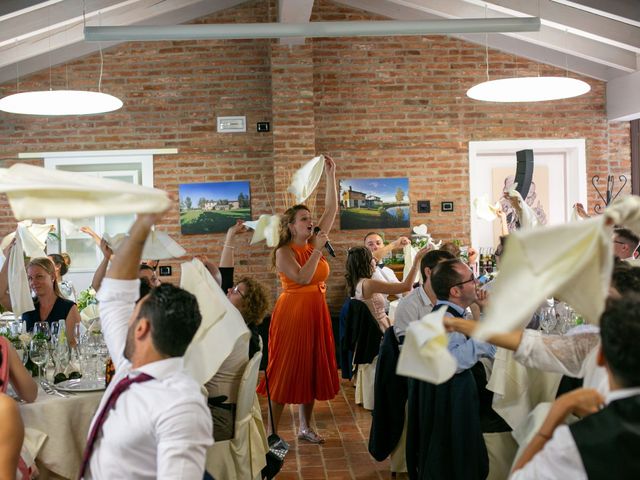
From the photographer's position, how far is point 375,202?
8305 millimetres

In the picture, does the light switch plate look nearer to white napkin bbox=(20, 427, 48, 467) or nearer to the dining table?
the dining table

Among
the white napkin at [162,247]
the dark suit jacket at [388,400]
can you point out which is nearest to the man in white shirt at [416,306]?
the dark suit jacket at [388,400]

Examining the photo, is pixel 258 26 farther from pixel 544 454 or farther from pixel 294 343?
pixel 544 454

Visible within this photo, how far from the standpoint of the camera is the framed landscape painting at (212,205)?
819 centimetres

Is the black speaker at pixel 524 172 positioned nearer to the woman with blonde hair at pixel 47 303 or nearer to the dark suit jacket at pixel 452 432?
Result: the dark suit jacket at pixel 452 432

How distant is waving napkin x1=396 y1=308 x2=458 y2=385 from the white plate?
6.22 ft

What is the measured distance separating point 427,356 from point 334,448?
3.30 meters

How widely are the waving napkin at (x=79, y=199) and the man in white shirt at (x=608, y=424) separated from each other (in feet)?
3.56

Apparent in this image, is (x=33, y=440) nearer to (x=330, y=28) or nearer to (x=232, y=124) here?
(x=330, y=28)

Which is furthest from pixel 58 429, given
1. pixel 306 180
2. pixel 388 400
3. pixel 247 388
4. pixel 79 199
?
pixel 306 180

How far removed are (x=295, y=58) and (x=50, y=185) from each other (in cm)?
622

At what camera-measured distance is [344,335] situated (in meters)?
5.32

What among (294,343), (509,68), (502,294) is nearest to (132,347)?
(502,294)

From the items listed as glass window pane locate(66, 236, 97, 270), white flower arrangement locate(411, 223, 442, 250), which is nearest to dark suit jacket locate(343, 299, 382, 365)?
white flower arrangement locate(411, 223, 442, 250)
